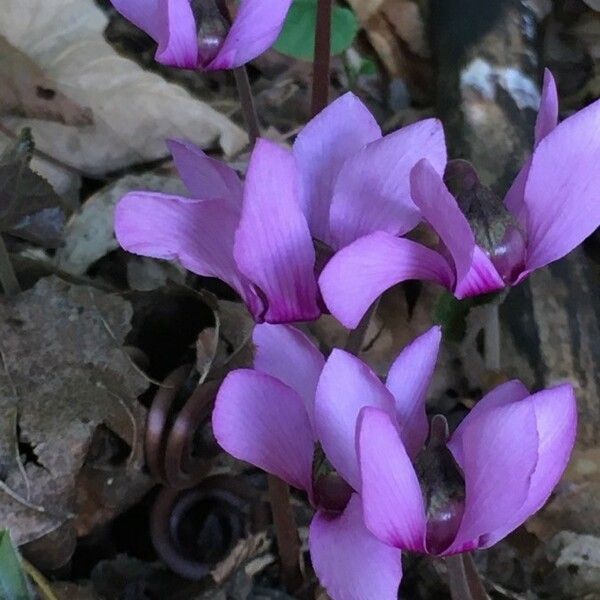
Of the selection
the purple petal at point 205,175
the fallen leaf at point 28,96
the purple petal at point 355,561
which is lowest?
the fallen leaf at point 28,96

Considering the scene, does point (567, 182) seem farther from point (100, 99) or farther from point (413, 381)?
point (100, 99)

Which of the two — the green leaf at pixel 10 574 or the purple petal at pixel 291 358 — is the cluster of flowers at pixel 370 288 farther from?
the green leaf at pixel 10 574

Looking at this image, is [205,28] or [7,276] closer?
[205,28]

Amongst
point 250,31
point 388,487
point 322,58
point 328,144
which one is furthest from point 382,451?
point 322,58

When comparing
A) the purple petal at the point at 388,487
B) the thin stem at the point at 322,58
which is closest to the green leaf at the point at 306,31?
the thin stem at the point at 322,58

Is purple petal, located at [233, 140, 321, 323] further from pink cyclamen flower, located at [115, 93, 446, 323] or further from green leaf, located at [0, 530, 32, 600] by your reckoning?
green leaf, located at [0, 530, 32, 600]

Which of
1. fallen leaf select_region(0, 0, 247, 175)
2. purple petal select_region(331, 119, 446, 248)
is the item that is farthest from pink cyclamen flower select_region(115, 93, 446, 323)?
fallen leaf select_region(0, 0, 247, 175)
